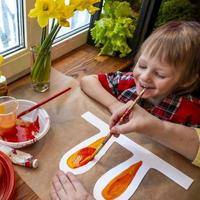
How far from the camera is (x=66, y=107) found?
0.84 meters

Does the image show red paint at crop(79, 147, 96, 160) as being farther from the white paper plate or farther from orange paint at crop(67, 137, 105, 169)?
the white paper plate

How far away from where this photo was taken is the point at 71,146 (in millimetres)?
717

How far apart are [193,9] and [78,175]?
31.9 inches

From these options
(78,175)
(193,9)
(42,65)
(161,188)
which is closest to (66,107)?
(42,65)

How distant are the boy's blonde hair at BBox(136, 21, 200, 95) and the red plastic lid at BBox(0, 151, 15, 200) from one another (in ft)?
1.57

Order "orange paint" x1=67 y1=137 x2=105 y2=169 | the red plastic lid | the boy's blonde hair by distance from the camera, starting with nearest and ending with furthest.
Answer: the red plastic lid
"orange paint" x1=67 y1=137 x2=105 y2=169
the boy's blonde hair

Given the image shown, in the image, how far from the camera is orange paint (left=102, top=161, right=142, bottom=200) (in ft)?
2.06

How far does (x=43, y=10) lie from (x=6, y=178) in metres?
0.40

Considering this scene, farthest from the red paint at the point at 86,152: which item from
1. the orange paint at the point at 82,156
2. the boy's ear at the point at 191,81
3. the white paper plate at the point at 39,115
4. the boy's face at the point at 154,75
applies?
the boy's ear at the point at 191,81

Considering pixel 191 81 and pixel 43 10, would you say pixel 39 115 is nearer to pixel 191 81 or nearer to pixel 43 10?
pixel 43 10

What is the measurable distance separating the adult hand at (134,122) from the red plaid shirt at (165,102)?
152 millimetres

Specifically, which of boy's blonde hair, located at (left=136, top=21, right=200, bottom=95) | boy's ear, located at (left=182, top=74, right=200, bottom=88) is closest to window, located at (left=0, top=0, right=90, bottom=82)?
boy's blonde hair, located at (left=136, top=21, right=200, bottom=95)

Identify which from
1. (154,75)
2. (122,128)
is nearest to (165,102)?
(154,75)

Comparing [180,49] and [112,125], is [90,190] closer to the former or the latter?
[112,125]
